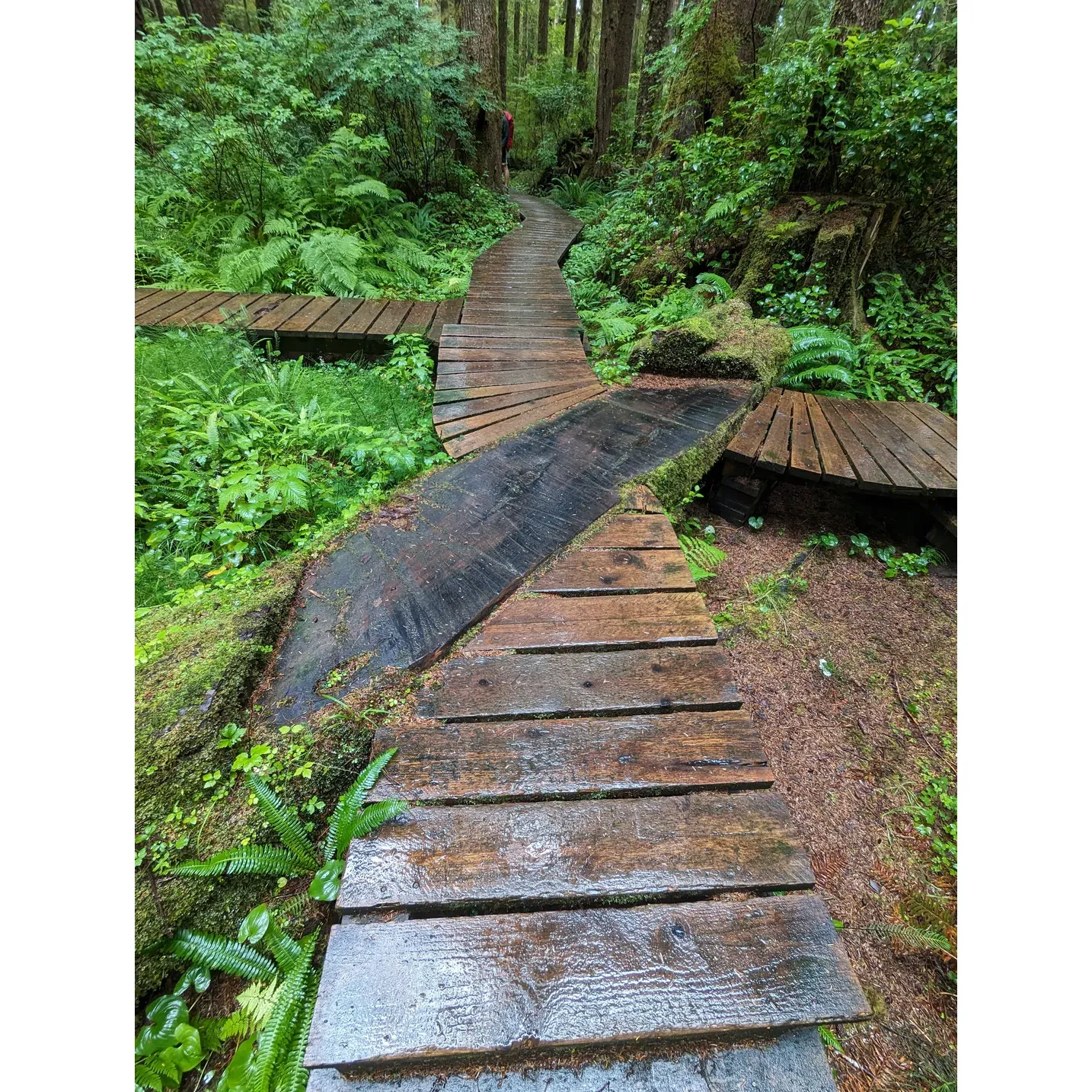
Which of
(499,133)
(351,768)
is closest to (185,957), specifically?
(351,768)

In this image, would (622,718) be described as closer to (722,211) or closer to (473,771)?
(473,771)

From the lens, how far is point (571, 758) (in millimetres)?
1479

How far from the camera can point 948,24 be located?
484cm

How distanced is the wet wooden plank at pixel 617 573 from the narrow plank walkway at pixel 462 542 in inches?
1.6

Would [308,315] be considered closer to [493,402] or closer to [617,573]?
[493,402]

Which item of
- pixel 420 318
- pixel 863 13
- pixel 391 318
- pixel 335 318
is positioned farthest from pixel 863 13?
pixel 335 318

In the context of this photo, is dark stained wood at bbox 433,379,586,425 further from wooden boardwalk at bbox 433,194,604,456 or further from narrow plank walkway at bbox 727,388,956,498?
narrow plank walkway at bbox 727,388,956,498

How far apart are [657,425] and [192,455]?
109 inches

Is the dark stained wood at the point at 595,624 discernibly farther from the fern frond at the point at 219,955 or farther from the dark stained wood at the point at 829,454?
the dark stained wood at the point at 829,454

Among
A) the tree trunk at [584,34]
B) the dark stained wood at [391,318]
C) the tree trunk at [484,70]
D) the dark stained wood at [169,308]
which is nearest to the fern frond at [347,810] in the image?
the dark stained wood at [391,318]

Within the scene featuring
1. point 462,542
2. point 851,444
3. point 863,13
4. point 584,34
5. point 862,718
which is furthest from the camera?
point 584,34

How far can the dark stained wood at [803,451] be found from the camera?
10.6ft

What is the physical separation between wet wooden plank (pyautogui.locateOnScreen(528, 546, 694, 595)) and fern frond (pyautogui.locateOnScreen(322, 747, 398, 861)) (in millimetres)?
906

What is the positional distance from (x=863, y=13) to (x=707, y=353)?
6.18m
